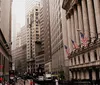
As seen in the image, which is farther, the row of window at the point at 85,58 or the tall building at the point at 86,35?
the row of window at the point at 85,58

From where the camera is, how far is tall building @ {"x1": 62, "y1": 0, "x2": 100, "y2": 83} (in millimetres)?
41688

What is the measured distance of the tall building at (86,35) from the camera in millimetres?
41688

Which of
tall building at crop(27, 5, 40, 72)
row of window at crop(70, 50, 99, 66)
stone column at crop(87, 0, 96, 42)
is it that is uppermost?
tall building at crop(27, 5, 40, 72)

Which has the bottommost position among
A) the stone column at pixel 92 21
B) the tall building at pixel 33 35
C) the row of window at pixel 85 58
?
the row of window at pixel 85 58

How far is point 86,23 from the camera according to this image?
4850cm

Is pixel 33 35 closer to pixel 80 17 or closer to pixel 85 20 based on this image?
pixel 80 17

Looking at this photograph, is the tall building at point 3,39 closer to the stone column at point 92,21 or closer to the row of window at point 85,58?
the row of window at point 85,58

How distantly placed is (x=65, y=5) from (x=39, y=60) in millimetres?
95871

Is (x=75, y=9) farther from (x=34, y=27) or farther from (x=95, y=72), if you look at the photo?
(x=34, y=27)

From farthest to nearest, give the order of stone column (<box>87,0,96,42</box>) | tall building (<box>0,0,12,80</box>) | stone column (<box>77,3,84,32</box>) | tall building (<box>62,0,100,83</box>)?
tall building (<box>0,0,12,80</box>)
stone column (<box>77,3,84,32</box>)
stone column (<box>87,0,96,42</box>)
tall building (<box>62,0,100,83</box>)

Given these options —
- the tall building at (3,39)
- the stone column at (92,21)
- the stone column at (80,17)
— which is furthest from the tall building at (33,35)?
the stone column at (92,21)

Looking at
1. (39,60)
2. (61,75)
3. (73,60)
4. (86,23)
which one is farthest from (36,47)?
(86,23)

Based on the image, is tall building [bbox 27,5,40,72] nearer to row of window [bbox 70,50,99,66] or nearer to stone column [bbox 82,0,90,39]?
row of window [bbox 70,50,99,66]

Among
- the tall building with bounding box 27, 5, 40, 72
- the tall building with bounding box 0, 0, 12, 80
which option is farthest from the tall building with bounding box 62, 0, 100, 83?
the tall building with bounding box 27, 5, 40, 72
